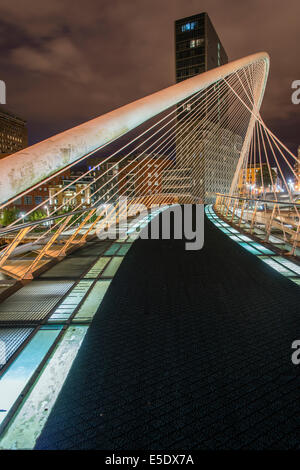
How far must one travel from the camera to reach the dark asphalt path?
1093 millimetres

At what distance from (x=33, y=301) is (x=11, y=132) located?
377 feet

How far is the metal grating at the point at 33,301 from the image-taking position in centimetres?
216

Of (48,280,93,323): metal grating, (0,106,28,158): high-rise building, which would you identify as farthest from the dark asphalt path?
(0,106,28,158): high-rise building

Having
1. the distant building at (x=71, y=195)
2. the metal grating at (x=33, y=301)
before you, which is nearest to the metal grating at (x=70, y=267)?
the metal grating at (x=33, y=301)

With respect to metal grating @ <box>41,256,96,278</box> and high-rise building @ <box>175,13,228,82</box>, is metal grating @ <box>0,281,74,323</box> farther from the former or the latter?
high-rise building @ <box>175,13,228,82</box>

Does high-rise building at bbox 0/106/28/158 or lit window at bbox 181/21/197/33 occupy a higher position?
lit window at bbox 181/21/197/33

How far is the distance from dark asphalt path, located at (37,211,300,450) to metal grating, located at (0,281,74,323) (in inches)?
16.9

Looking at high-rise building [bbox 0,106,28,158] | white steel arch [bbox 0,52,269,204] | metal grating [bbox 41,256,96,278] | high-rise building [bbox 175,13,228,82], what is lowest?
metal grating [bbox 41,256,96,278]

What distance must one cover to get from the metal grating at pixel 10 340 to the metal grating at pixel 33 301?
0.55 feet

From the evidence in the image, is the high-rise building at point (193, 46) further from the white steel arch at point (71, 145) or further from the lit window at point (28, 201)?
the white steel arch at point (71, 145)

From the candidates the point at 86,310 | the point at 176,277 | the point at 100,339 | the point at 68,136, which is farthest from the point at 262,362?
the point at 68,136

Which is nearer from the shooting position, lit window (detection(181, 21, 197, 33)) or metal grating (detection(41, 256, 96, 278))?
metal grating (detection(41, 256, 96, 278))
